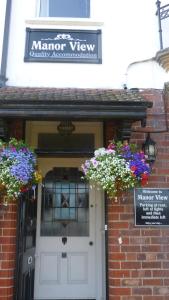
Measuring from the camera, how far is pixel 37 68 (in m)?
5.46

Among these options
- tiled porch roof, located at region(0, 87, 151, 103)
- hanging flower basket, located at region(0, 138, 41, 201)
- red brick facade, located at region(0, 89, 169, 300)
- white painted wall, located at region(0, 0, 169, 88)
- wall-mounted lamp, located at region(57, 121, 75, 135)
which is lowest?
red brick facade, located at region(0, 89, 169, 300)

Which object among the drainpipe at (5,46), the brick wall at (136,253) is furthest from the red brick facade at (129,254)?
the drainpipe at (5,46)

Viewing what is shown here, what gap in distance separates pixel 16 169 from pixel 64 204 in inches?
83.6

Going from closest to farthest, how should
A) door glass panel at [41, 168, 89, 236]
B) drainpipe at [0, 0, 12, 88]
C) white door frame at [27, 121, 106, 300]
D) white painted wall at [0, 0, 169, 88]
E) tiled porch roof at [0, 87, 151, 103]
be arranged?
tiled porch roof at [0, 87, 151, 103], drainpipe at [0, 0, 12, 88], white painted wall at [0, 0, 169, 88], white door frame at [27, 121, 106, 300], door glass panel at [41, 168, 89, 236]

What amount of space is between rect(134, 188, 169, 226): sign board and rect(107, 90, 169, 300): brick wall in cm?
7

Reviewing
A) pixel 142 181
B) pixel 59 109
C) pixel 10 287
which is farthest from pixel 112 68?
pixel 10 287

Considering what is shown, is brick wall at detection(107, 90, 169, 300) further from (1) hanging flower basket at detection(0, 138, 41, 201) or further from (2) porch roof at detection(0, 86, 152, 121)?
(1) hanging flower basket at detection(0, 138, 41, 201)

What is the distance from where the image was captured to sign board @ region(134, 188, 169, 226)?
16.0 ft

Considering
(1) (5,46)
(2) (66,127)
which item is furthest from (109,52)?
(1) (5,46)

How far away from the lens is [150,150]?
4.91 m

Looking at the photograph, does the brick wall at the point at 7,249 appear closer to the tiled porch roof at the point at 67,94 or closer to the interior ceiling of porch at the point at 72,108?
the interior ceiling of porch at the point at 72,108

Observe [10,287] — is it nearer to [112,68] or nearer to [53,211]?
[53,211]

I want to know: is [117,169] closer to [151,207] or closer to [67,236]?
[151,207]

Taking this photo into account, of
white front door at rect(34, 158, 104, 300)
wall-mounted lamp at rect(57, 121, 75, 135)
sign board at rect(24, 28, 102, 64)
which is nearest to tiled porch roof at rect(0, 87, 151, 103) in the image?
wall-mounted lamp at rect(57, 121, 75, 135)
